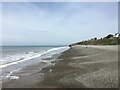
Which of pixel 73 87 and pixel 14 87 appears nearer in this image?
pixel 73 87

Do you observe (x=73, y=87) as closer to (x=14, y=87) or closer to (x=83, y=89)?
(x=83, y=89)

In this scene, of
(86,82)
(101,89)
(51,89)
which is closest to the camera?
(101,89)

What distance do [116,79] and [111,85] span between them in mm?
1032

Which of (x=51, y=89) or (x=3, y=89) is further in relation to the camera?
(x=3, y=89)

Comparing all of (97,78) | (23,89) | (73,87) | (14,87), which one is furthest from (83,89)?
(14,87)

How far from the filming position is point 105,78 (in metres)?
11.4

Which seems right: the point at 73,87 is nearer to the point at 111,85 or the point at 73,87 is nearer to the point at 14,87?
the point at 111,85

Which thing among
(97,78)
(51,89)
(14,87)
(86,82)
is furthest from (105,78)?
(14,87)

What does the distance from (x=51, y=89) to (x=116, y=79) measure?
3660 mm

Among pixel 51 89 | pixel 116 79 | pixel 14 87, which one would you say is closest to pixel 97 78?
pixel 116 79

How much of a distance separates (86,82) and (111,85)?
1.61 metres

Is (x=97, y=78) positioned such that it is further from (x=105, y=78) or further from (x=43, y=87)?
(x=43, y=87)

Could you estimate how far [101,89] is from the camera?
31.2 ft

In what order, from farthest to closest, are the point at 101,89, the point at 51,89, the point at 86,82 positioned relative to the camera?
the point at 86,82 < the point at 51,89 < the point at 101,89
